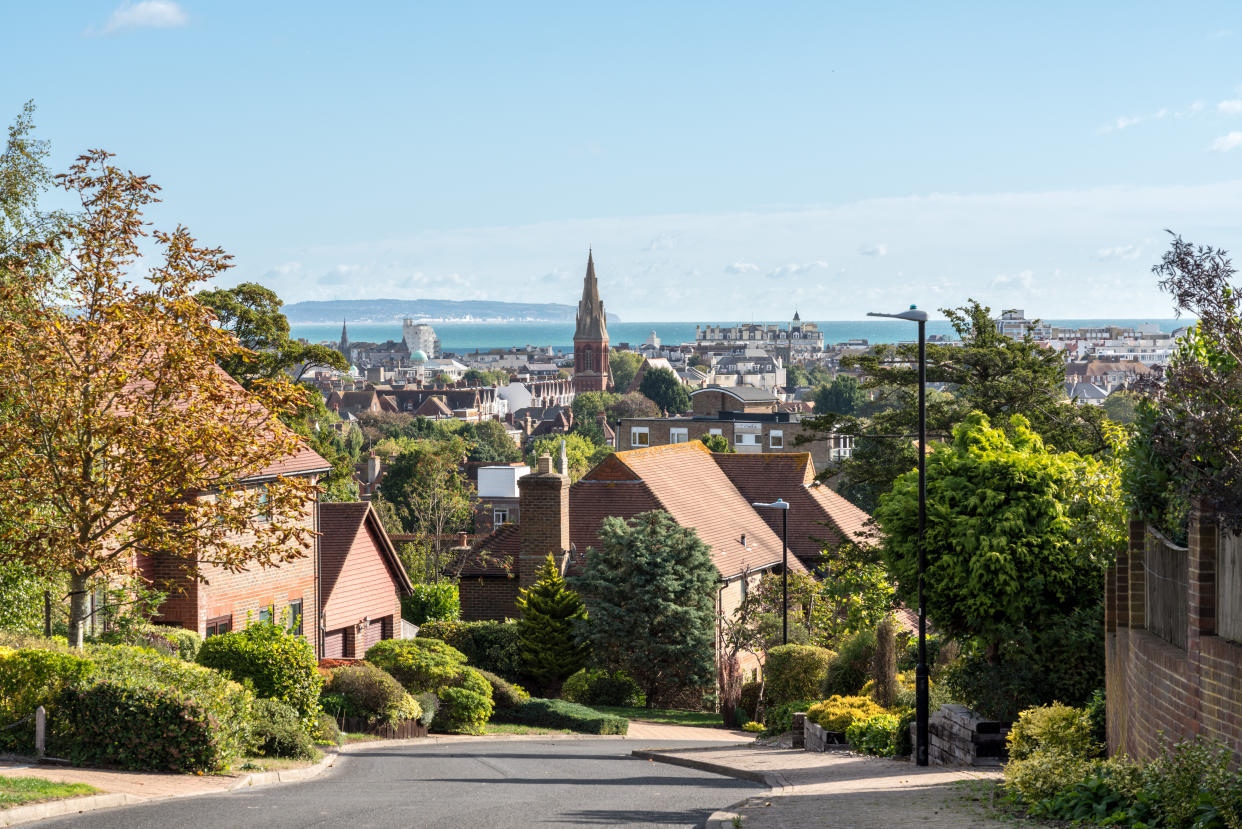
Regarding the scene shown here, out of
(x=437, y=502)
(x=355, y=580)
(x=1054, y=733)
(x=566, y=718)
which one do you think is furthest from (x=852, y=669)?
(x=437, y=502)

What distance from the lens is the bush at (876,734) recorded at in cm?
2289

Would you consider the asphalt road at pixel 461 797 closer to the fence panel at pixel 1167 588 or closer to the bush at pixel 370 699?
the bush at pixel 370 699

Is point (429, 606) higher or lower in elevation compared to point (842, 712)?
lower

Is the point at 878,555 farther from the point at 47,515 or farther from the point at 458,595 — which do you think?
the point at 47,515

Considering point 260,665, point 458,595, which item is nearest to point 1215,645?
point 260,665

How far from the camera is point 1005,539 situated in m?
20.8

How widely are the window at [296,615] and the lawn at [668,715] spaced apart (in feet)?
28.2

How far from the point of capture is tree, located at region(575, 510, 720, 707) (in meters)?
37.8

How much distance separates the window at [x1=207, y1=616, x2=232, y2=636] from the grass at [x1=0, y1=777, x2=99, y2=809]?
1718 cm

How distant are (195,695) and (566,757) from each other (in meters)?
8.10

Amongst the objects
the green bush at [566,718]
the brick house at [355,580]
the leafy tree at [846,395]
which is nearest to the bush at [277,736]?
the green bush at [566,718]

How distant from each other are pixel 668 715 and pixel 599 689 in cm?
211

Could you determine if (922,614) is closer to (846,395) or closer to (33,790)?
(33,790)

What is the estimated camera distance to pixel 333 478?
53.6 metres
